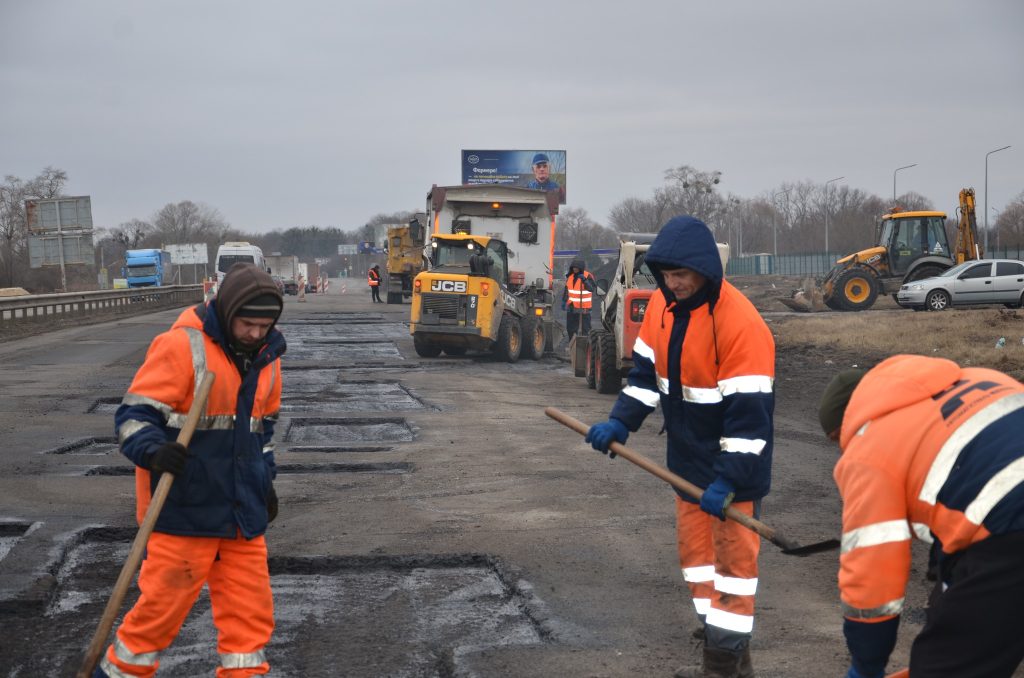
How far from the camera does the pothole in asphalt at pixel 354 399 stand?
543 inches

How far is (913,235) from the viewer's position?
31969 mm

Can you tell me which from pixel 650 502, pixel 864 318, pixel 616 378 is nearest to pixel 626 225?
pixel 864 318

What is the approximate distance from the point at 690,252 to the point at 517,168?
6704 cm

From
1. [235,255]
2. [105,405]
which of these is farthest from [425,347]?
[235,255]

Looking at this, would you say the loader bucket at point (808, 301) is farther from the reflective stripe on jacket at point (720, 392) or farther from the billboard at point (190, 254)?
the billboard at point (190, 254)

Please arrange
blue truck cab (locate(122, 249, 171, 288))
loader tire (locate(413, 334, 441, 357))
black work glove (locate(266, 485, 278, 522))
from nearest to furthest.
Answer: black work glove (locate(266, 485, 278, 522)), loader tire (locate(413, 334, 441, 357)), blue truck cab (locate(122, 249, 171, 288))

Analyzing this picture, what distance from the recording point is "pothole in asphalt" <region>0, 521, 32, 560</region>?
688cm

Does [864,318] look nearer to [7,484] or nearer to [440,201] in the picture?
[440,201]

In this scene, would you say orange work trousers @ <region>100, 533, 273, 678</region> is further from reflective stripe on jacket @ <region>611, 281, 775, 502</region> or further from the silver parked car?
the silver parked car

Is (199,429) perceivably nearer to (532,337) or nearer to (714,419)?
(714,419)

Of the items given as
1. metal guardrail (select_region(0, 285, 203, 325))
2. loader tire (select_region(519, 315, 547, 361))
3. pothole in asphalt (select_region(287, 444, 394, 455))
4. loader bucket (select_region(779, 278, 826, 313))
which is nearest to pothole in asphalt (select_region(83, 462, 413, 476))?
pothole in asphalt (select_region(287, 444, 394, 455))

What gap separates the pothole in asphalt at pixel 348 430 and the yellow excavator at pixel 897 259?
22.4 metres

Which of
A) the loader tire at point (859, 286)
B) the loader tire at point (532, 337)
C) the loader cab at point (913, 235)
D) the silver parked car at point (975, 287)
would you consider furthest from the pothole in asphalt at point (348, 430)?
the loader cab at point (913, 235)

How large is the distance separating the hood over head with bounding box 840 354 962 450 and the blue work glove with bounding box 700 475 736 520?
1.41 metres
